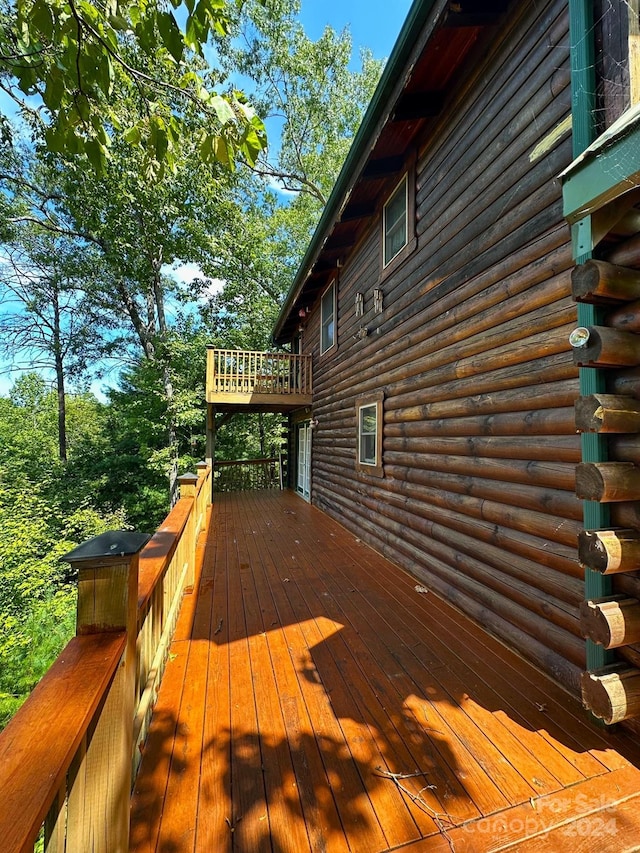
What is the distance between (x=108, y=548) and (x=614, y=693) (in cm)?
229

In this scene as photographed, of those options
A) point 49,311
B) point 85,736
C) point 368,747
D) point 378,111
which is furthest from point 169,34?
point 49,311

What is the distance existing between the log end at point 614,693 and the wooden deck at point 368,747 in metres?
0.22

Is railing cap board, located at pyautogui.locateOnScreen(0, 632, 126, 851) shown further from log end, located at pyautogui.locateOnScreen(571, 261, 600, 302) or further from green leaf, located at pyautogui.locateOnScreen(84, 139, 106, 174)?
log end, located at pyautogui.locateOnScreen(571, 261, 600, 302)

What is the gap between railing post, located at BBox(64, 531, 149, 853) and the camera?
1.06 meters

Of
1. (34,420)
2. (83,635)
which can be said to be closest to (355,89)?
(83,635)

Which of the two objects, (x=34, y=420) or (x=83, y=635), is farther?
(x=34, y=420)

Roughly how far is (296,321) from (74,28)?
9016 millimetres

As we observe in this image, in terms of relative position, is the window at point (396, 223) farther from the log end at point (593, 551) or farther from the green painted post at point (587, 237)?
the log end at point (593, 551)

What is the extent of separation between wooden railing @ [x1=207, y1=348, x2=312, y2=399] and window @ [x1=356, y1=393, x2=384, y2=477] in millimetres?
3338

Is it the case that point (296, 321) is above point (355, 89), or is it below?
below

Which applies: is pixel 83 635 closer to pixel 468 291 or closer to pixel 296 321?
pixel 468 291

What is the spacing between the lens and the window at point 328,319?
7.21m

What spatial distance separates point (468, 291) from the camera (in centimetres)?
307

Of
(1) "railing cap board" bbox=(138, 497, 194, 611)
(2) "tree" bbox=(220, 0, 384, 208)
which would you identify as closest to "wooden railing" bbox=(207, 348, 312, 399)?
(1) "railing cap board" bbox=(138, 497, 194, 611)
